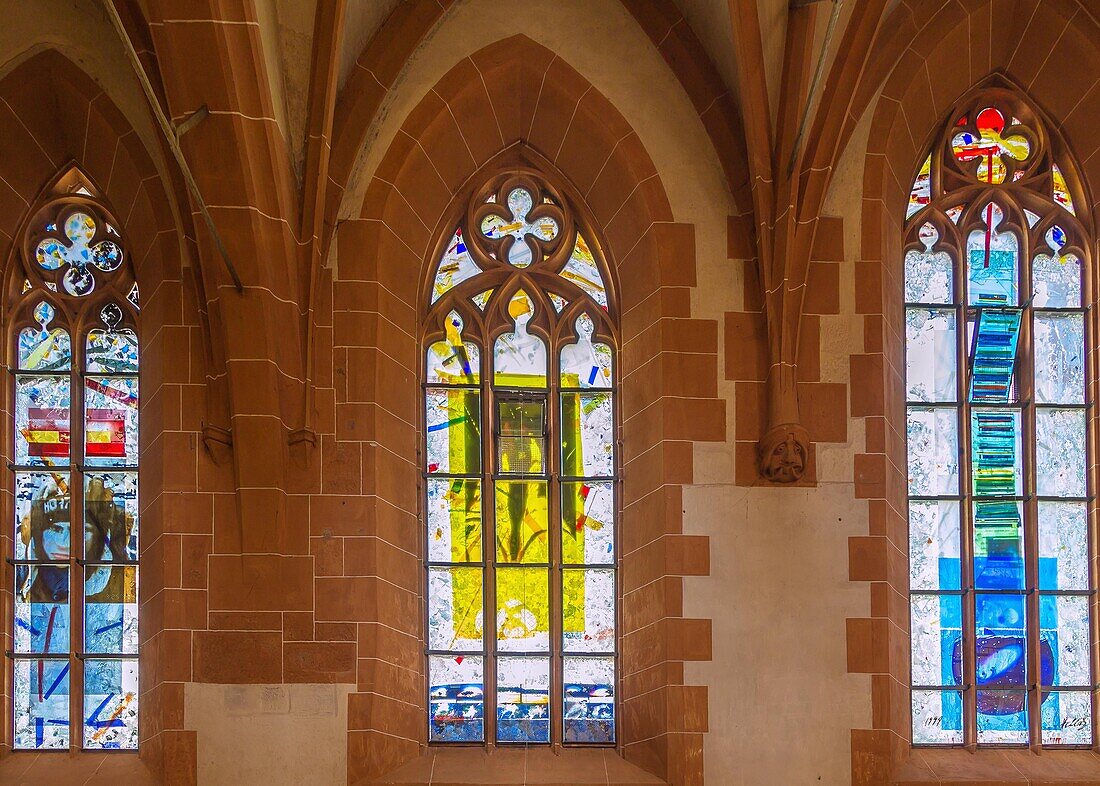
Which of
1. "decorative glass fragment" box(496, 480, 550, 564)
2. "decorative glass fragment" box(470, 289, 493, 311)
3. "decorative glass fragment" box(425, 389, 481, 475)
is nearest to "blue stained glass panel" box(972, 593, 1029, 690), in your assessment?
"decorative glass fragment" box(496, 480, 550, 564)

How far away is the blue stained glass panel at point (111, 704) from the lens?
986 cm

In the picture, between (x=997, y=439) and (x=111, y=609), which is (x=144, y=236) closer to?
(x=111, y=609)

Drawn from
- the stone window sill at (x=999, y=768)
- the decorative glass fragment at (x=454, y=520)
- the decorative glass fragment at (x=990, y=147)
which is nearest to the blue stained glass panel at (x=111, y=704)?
the decorative glass fragment at (x=454, y=520)

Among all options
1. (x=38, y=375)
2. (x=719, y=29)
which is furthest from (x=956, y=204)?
(x=38, y=375)

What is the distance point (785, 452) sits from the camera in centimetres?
967

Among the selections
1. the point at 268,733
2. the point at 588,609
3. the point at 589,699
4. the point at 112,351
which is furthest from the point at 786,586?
the point at 112,351

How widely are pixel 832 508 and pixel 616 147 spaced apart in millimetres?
2311

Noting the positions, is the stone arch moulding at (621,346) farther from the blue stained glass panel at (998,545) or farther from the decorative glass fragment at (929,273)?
the blue stained glass panel at (998,545)

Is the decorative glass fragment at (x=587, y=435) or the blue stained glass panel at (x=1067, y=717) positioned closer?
the blue stained glass panel at (x=1067, y=717)

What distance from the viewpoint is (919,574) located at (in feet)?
33.4

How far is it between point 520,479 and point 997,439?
268 cm

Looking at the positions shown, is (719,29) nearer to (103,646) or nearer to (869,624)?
(869,624)

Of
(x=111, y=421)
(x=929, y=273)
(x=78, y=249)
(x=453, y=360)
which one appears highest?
(x=78, y=249)

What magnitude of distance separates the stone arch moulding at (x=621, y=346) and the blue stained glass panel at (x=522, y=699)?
1.39ft
